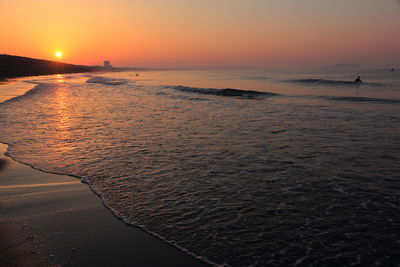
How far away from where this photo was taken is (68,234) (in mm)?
4637

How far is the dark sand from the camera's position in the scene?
399 cm

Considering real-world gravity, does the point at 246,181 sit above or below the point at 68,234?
above

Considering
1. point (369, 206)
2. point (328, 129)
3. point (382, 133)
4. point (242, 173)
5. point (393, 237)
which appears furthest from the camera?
point (328, 129)

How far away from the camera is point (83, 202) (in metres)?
5.86

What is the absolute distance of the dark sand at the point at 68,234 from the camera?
399cm

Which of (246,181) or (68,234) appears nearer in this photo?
(68,234)

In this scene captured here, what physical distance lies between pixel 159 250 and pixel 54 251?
1.51 m

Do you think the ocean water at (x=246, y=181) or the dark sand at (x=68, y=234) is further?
the ocean water at (x=246, y=181)

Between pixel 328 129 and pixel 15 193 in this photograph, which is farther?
pixel 328 129

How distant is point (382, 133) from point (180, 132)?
8582 mm

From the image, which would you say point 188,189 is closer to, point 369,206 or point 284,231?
point 284,231

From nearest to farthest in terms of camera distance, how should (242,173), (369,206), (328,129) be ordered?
(369,206) → (242,173) → (328,129)

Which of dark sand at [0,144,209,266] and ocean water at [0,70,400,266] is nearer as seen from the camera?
dark sand at [0,144,209,266]

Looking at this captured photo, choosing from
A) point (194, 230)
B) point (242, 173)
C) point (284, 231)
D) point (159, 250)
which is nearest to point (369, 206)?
point (284, 231)
